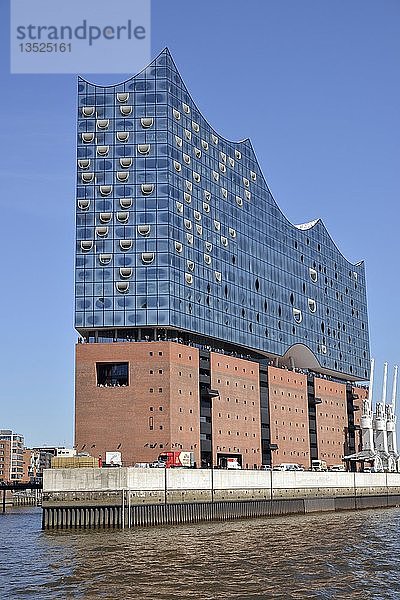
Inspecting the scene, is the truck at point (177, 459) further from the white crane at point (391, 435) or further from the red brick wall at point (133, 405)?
the white crane at point (391, 435)

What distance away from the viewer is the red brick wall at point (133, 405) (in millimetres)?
95812

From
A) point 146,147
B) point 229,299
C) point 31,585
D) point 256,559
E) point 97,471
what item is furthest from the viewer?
point 229,299

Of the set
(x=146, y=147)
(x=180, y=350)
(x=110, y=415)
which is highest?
(x=146, y=147)

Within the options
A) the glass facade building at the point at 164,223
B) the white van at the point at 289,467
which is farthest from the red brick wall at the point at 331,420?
the white van at the point at 289,467

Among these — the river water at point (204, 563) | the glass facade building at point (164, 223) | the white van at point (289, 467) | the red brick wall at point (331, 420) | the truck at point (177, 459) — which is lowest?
the river water at point (204, 563)

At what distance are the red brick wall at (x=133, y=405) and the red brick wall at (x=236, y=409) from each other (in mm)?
8959

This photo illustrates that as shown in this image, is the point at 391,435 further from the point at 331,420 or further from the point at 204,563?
the point at 204,563

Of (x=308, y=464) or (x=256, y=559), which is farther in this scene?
(x=308, y=464)

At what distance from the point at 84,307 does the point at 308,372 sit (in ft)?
173

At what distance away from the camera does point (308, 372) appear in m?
142

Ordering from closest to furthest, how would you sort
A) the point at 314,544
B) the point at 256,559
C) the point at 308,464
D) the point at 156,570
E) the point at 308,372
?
the point at 156,570 < the point at 256,559 < the point at 314,544 < the point at 308,464 < the point at 308,372

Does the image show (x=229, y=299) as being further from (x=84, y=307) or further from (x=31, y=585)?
(x=31, y=585)

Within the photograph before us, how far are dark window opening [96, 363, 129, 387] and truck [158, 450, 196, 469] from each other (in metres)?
9.94

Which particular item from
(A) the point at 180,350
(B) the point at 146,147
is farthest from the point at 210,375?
(B) the point at 146,147
